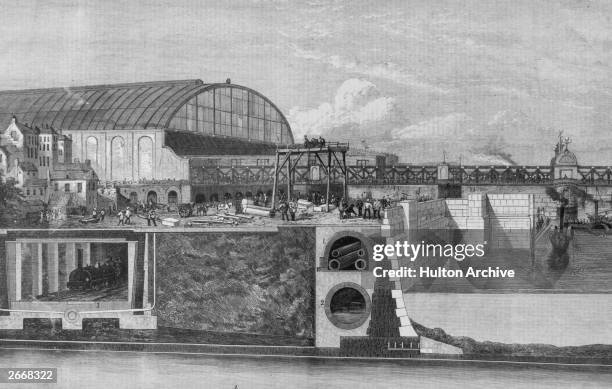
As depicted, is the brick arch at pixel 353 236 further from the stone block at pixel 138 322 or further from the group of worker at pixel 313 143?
the stone block at pixel 138 322

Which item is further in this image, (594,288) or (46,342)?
(46,342)

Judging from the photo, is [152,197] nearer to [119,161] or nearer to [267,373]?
[119,161]

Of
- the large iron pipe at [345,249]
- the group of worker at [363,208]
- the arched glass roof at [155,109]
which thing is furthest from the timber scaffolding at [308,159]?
the large iron pipe at [345,249]

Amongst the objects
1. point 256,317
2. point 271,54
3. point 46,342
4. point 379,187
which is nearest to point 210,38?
point 271,54

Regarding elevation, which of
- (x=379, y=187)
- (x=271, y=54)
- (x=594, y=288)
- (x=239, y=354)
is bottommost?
(x=239, y=354)

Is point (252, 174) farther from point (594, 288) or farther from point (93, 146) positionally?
point (594, 288)

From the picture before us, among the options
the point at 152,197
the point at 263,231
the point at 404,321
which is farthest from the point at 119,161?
the point at 404,321
